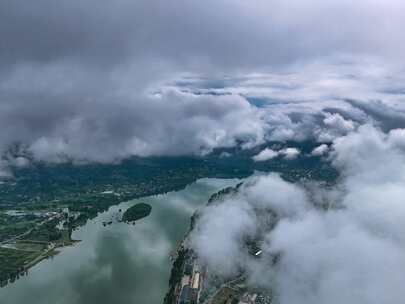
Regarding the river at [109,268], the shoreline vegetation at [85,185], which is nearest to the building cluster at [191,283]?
the river at [109,268]

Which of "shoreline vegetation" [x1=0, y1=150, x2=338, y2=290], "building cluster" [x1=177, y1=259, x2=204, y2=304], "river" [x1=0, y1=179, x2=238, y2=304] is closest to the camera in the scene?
"building cluster" [x1=177, y1=259, x2=204, y2=304]

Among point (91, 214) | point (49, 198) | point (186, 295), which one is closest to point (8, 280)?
point (186, 295)

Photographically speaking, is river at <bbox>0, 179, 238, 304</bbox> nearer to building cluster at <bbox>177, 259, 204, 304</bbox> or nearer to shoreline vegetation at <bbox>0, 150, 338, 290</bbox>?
building cluster at <bbox>177, 259, 204, 304</bbox>

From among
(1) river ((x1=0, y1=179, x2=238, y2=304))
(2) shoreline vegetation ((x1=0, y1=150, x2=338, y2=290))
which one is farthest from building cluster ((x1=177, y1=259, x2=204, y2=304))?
(2) shoreline vegetation ((x1=0, y1=150, x2=338, y2=290))

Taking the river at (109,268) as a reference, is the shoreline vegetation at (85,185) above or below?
above

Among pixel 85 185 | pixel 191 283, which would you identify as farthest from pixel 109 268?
pixel 85 185

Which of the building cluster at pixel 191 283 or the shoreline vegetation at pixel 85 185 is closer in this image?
the building cluster at pixel 191 283

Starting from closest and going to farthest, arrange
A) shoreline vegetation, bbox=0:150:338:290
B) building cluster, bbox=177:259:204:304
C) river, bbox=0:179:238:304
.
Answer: building cluster, bbox=177:259:204:304 < river, bbox=0:179:238:304 < shoreline vegetation, bbox=0:150:338:290

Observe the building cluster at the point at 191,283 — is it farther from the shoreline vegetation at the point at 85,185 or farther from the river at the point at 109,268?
the shoreline vegetation at the point at 85,185
